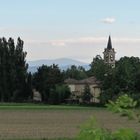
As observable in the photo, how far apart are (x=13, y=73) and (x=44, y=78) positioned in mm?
9818

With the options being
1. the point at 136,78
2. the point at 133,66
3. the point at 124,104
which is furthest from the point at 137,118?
the point at 133,66

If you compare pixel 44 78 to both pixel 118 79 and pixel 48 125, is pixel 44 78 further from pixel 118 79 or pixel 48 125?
pixel 48 125

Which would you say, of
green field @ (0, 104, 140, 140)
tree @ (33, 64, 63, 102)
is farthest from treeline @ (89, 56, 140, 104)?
green field @ (0, 104, 140, 140)

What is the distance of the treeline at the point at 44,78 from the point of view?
12706cm

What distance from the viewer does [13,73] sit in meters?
144

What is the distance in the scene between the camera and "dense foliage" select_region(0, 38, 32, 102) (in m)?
142

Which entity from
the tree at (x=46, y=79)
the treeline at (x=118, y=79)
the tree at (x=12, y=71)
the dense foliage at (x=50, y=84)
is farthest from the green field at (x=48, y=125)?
the tree at (x=46, y=79)

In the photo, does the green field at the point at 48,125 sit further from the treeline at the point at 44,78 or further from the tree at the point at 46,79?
the tree at the point at 46,79

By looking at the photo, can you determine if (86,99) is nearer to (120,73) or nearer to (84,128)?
(120,73)

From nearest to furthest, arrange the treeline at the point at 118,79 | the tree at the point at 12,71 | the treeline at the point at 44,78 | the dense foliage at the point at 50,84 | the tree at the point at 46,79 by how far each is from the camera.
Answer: the treeline at the point at 118,79 → the treeline at the point at 44,78 → the dense foliage at the point at 50,84 → the tree at the point at 12,71 → the tree at the point at 46,79

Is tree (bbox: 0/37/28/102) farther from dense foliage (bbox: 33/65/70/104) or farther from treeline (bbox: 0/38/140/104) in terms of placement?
dense foliage (bbox: 33/65/70/104)

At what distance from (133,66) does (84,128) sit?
134732 millimetres

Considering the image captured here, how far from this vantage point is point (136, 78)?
12706 cm

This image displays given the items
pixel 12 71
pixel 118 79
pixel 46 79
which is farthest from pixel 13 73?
pixel 118 79
